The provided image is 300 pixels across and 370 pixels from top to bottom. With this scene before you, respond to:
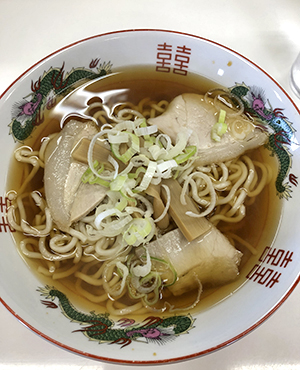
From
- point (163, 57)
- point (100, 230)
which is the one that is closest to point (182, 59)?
point (163, 57)

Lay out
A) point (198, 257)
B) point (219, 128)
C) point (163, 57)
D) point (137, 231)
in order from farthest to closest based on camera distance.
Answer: point (163, 57) → point (219, 128) → point (198, 257) → point (137, 231)

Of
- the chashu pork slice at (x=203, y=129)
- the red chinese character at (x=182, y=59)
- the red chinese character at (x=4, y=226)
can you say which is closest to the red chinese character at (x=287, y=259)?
the chashu pork slice at (x=203, y=129)

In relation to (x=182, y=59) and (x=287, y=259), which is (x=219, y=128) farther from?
(x=287, y=259)

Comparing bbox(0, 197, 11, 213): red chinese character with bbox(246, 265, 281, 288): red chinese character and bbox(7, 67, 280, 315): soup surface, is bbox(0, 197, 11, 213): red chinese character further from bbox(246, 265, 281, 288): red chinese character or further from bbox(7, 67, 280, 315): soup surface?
bbox(246, 265, 281, 288): red chinese character

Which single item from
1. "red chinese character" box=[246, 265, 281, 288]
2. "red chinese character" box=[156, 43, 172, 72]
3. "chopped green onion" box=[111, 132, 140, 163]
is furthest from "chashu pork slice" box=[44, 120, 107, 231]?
"red chinese character" box=[246, 265, 281, 288]

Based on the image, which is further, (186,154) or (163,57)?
(163,57)

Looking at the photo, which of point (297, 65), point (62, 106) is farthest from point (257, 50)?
point (62, 106)

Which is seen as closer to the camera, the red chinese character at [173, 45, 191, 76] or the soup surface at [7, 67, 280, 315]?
the soup surface at [7, 67, 280, 315]
